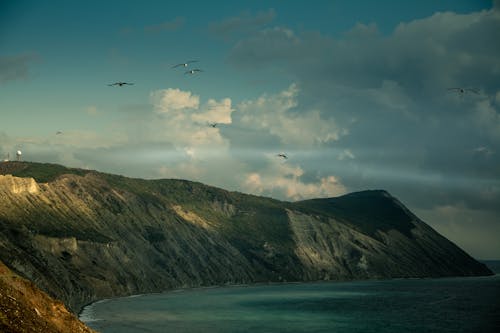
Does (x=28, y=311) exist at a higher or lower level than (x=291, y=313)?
higher

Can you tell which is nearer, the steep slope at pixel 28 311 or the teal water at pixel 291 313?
the steep slope at pixel 28 311

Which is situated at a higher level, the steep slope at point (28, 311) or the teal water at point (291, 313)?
the steep slope at point (28, 311)

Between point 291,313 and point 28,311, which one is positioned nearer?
point 28,311

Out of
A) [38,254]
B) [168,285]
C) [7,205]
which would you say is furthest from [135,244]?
[38,254]
